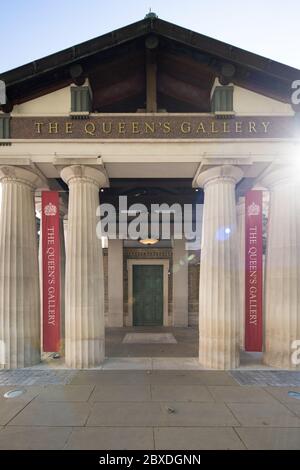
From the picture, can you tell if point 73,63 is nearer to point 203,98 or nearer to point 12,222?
point 203,98

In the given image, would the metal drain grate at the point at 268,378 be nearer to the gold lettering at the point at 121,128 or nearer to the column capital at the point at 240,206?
the column capital at the point at 240,206

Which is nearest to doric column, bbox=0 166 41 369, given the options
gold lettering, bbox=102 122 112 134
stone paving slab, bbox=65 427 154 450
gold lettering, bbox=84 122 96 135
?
gold lettering, bbox=84 122 96 135

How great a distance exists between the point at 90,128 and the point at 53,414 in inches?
272

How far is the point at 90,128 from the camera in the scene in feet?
28.7

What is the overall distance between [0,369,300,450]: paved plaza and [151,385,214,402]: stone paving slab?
0.02 metres

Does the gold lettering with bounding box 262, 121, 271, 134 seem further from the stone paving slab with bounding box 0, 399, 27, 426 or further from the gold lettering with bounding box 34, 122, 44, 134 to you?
the stone paving slab with bounding box 0, 399, 27, 426

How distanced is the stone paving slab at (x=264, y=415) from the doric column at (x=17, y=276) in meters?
5.72

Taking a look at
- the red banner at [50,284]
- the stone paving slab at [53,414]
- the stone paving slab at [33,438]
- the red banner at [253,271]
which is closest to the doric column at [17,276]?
the red banner at [50,284]

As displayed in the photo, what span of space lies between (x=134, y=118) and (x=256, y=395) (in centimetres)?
752

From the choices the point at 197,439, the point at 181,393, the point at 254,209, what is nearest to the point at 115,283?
the point at 254,209

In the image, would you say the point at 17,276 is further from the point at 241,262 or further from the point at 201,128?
the point at 241,262

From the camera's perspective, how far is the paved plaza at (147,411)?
191 inches

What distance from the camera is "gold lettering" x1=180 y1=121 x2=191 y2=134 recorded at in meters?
8.77

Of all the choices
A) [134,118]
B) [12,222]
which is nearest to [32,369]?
[12,222]
